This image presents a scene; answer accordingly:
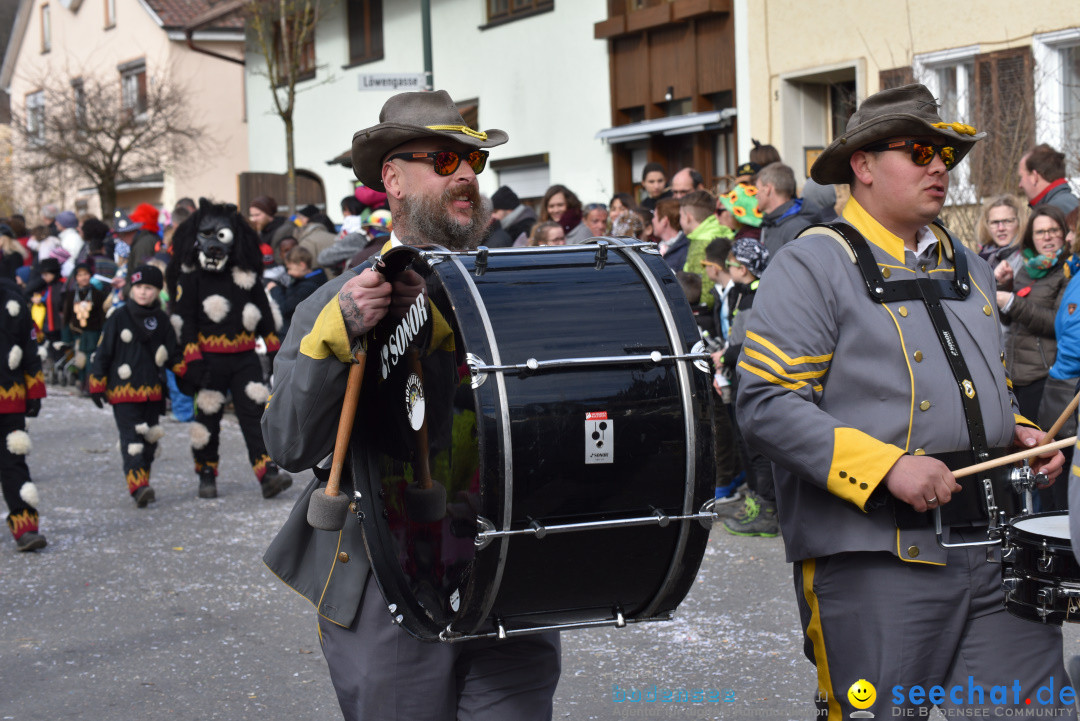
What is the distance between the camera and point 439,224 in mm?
3162

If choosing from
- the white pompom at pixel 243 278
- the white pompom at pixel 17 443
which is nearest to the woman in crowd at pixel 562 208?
the white pompom at pixel 243 278

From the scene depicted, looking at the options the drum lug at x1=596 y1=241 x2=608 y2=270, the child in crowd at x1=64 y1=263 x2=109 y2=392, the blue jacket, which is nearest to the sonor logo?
the drum lug at x1=596 y1=241 x2=608 y2=270

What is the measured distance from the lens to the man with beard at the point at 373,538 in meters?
2.87

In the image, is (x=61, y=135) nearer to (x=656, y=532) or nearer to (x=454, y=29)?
(x=454, y=29)

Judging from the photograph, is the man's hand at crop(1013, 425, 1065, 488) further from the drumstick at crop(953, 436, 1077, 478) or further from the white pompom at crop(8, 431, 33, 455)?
the white pompom at crop(8, 431, 33, 455)

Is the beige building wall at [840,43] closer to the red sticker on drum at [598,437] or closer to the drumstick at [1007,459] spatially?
the drumstick at [1007,459]

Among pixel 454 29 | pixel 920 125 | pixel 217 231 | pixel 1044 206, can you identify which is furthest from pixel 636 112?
pixel 920 125

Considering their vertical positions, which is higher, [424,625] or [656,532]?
[656,532]

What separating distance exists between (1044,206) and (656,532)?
4.94m

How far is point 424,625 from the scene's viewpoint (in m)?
2.85

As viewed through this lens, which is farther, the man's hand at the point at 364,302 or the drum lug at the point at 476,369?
the man's hand at the point at 364,302

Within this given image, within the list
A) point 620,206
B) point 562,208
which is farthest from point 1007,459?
point 562,208

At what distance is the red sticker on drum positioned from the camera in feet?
8.46

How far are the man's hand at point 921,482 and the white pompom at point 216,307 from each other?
686 centimetres
